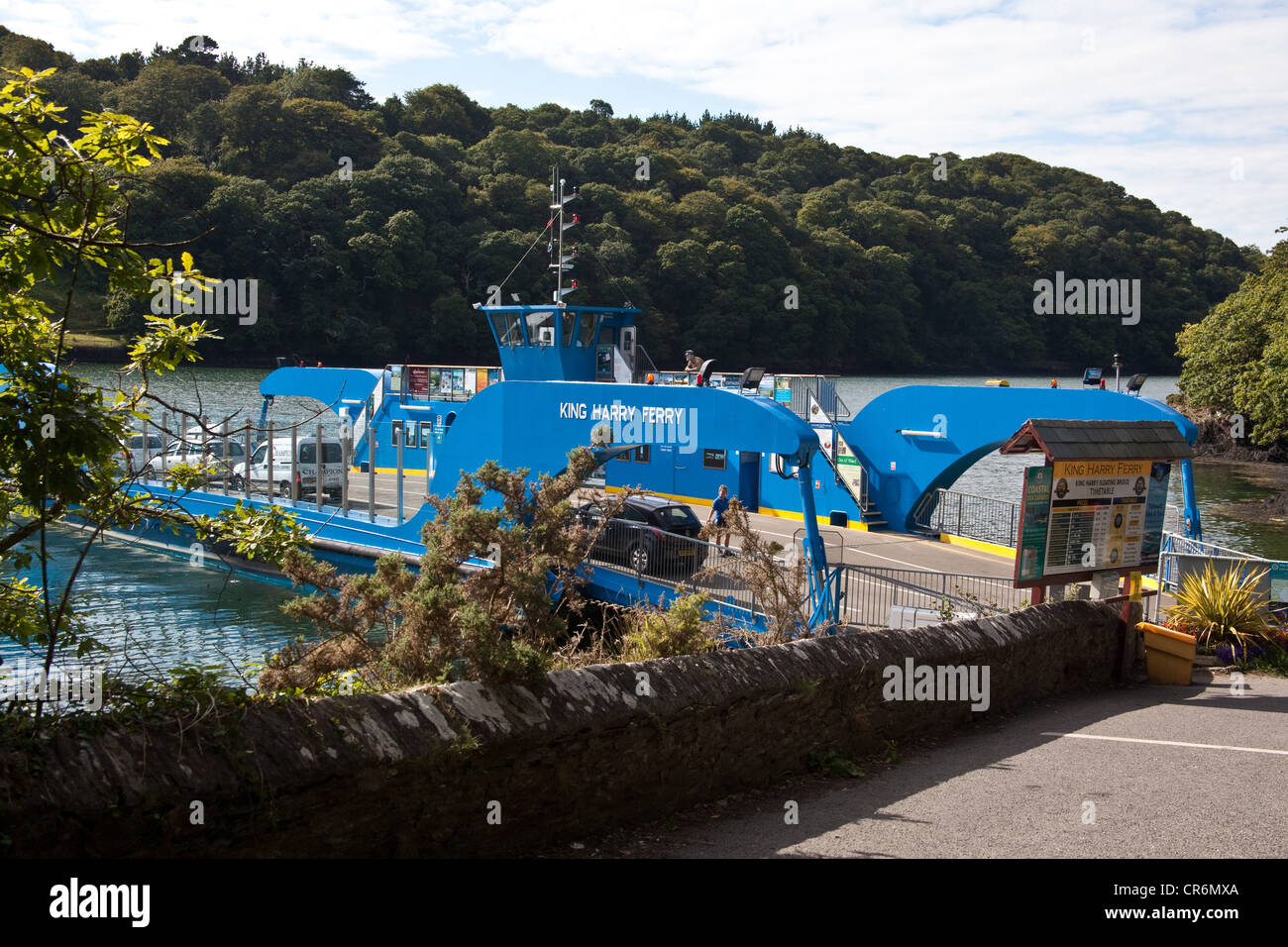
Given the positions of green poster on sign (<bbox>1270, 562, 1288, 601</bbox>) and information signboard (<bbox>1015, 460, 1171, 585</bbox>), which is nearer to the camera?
information signboard (<bbox>1015, 460, 1171, 585</bbox>)

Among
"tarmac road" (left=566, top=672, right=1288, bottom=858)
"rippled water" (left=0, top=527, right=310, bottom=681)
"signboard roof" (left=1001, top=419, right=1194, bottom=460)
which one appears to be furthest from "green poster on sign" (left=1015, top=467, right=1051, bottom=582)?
"rippled water" (left=0, top=527, right=310, bottom=681)

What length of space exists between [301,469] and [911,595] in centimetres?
1642

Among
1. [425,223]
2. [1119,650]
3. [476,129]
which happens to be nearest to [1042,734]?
[1119,650]

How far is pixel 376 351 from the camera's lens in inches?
2815

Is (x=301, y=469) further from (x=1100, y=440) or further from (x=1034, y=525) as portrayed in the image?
(x=1100, y=440)

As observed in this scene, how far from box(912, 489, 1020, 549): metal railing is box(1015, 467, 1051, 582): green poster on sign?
9870mm

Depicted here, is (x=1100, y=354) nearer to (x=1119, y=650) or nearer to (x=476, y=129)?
(x=476, y=129)

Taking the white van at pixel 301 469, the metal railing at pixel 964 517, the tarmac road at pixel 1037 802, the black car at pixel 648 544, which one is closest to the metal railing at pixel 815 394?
the metal railing at pixel 964 517

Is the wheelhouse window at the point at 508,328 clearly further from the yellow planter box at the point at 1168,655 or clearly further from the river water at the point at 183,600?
the yellow planter box at the point at 1168,655

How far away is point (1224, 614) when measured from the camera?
12.5 metres

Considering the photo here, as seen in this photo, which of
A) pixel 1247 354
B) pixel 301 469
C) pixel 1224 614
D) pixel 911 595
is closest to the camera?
pixel 1224 614

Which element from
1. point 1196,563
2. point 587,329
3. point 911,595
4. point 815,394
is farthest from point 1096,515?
point 587,329

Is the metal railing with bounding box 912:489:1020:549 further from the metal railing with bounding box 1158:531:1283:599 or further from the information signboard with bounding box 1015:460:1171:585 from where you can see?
the information signboard with bounding box 1015:460:1171:585

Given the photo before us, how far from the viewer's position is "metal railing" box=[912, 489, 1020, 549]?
21.8 metres
